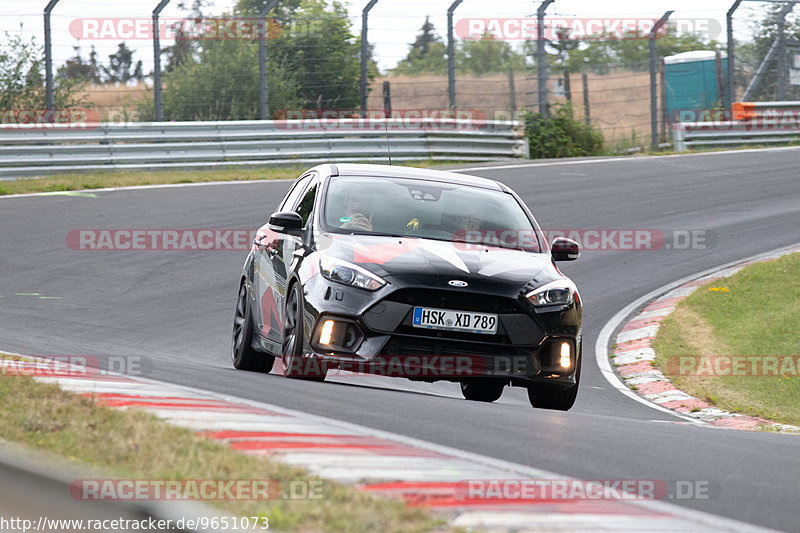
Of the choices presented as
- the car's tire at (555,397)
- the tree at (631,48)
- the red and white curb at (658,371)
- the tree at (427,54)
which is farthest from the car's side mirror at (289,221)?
the tree at (631,48)

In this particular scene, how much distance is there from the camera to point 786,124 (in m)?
27.3

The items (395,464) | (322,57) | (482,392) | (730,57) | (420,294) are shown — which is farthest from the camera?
(730,57)

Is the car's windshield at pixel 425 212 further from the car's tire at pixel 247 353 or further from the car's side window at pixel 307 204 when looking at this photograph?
the car's tire at pixel 247 353

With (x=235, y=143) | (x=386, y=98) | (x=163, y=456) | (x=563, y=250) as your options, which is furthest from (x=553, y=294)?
(x=386, y=98)

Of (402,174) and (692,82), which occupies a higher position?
(692,82)

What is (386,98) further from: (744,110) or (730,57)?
(744,110)

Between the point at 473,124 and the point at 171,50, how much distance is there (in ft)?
21.6

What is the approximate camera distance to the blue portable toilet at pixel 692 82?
31969 mm

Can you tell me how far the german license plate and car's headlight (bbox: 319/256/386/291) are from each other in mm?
315

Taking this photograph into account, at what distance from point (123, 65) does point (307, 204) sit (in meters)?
15.1

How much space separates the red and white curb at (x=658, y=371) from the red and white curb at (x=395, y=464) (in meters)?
4.22

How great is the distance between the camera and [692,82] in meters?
32.7

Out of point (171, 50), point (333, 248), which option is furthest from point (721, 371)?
point (171, 50)

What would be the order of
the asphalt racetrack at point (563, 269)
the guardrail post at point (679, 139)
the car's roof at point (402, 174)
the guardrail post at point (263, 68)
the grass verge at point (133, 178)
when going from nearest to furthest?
the asphalt racetrack at point (563, 269) → the car's roof at point (402, 174) → the grass verge at point (133, 178) → the guardrail post at point (263, 68) → the guardrail post at point (679, 139)
